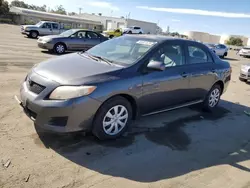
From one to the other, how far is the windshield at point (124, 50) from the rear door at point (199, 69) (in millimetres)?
1087

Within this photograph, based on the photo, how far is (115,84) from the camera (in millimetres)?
3986

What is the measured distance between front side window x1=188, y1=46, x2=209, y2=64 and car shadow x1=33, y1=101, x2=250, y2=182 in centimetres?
130

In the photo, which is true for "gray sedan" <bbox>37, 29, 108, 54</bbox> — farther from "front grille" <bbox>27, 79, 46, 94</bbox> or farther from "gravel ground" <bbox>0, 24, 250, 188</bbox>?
"front grille" <bbox>27, 79, 46, 94</bbox>

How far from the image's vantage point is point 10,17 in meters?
55.9

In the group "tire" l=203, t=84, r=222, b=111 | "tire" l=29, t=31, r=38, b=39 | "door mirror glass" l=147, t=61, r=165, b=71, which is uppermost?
"door mirror glass" l=147, t=61, r=165, b=71

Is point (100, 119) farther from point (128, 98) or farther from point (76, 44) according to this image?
point (76, 44)

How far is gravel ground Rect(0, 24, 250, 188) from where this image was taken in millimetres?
3254

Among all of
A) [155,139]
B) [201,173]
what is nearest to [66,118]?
[155,139]

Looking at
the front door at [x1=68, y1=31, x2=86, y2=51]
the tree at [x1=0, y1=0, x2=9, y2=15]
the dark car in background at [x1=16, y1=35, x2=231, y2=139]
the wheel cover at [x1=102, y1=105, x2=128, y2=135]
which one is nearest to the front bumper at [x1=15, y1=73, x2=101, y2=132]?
the dark car in background at [x1=16, y1=35, x2=231, y2=139]

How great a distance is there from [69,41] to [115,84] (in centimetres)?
1179

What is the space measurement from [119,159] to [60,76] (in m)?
1.47

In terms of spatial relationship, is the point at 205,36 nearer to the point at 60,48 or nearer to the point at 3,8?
the point at 3,8

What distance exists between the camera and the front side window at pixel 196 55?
5578mm

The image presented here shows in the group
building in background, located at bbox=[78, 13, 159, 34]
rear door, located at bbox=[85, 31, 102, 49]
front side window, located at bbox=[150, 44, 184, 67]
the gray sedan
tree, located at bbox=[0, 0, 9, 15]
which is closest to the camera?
front side window, located at bbox=[150, 44, 184, 67]
